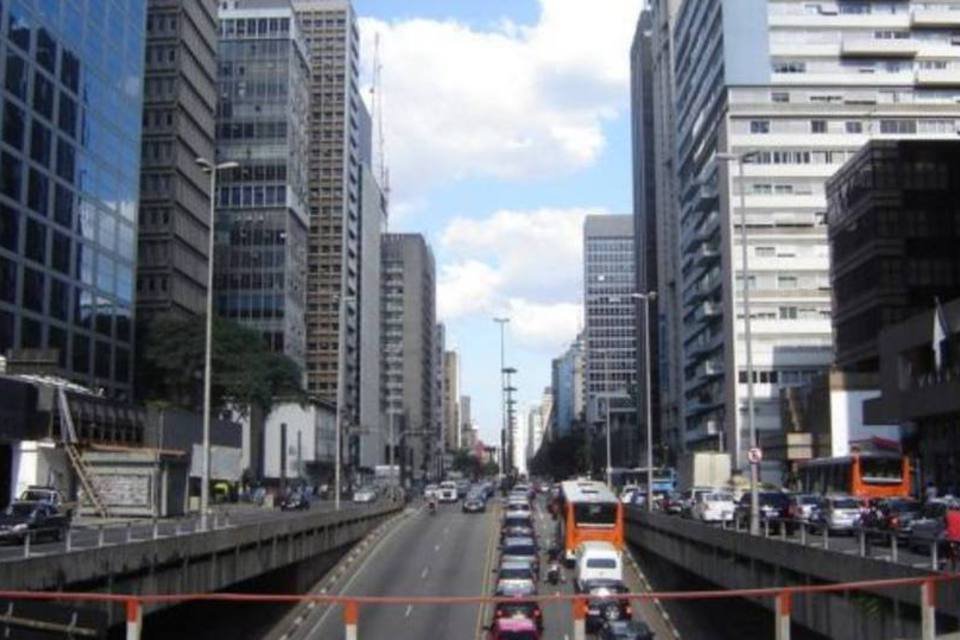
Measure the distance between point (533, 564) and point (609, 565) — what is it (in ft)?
13.0

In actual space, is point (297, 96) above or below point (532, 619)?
above

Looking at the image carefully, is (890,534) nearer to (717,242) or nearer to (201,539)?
(201,539)

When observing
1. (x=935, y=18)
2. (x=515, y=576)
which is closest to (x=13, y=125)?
(x=515, y=576)

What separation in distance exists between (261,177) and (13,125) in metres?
69.0

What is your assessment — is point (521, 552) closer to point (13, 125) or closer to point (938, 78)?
point (13, 125)

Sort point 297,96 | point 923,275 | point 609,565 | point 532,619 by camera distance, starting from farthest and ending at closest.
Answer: point 297,96, point 923,275, point 609,565, point 532,619

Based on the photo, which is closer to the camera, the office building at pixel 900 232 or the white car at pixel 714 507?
the white car at pixel 714 507

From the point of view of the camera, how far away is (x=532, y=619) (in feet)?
118

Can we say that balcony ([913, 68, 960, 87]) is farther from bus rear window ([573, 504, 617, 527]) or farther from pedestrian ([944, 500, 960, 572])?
pedestrian ([944, 500, 960, 572])

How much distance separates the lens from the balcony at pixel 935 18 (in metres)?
120

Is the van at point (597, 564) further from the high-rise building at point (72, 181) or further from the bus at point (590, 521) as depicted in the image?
the high-rise building at point (72, 181)

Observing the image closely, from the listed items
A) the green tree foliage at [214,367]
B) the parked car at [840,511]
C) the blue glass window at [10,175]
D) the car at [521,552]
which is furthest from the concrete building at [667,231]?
the parked car at [840,511]

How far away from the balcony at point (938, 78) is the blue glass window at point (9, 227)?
8427 cm

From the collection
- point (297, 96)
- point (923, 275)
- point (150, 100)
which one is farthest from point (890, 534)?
point (297, 96)
